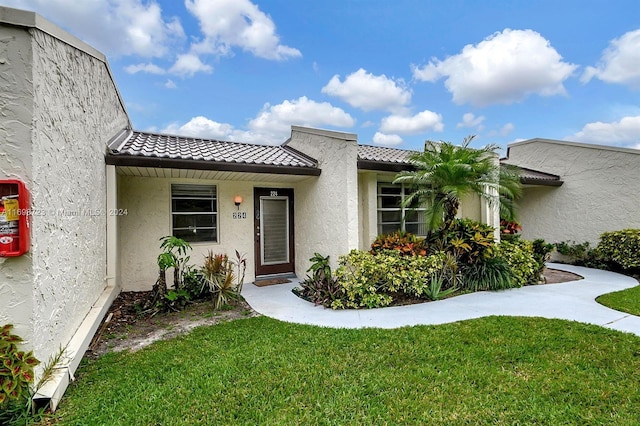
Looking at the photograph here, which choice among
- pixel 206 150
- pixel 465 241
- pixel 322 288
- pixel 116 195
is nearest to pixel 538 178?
pixel 465 241

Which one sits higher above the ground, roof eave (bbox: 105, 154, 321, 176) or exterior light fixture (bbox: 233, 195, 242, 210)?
roof eave (bbox: 105, 154, 321, 176)

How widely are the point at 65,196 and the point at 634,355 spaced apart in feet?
26.8

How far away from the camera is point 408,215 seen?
1084 centimetres

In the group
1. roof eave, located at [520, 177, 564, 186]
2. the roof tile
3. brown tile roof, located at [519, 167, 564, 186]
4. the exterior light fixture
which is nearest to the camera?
the roof tile

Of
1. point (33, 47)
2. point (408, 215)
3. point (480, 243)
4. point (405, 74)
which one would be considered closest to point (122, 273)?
point (33, 47)

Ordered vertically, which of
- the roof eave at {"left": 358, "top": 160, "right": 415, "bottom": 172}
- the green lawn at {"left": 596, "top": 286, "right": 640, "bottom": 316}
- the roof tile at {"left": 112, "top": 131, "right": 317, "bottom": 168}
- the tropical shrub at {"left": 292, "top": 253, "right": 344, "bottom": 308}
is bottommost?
the green lawn at {"left": 596, "top": 286, "right": 640, "bottom": 316}

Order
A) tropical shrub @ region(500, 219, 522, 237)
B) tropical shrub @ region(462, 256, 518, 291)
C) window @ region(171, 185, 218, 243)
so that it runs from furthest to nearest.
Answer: tropical shrub @ region(500, 219, 522, 237)
window @ region(171, 185, 218, 243)
tropical shrub @ region(462, 256, 518, 291)

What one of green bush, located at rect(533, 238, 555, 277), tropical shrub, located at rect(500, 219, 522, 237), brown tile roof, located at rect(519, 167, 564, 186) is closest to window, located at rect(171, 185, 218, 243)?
green bush, located at rect(533, 238, 555, 277)

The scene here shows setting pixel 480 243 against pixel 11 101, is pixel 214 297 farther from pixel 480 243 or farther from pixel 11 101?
pixel 480 243

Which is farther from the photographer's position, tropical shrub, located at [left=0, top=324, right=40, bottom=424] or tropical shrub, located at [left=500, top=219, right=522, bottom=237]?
tropical shrub, located at [left=500, top=219, right=522, bottom=237]

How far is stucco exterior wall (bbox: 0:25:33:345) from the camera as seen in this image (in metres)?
3.12

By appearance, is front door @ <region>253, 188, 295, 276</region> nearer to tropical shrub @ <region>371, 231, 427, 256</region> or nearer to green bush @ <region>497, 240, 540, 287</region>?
tropical shrub @ <region>371, 231, 427, 256</region>

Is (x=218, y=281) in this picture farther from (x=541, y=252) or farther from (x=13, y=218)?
(x=541, y=252)

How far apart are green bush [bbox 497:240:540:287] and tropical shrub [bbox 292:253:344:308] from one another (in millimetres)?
4980
